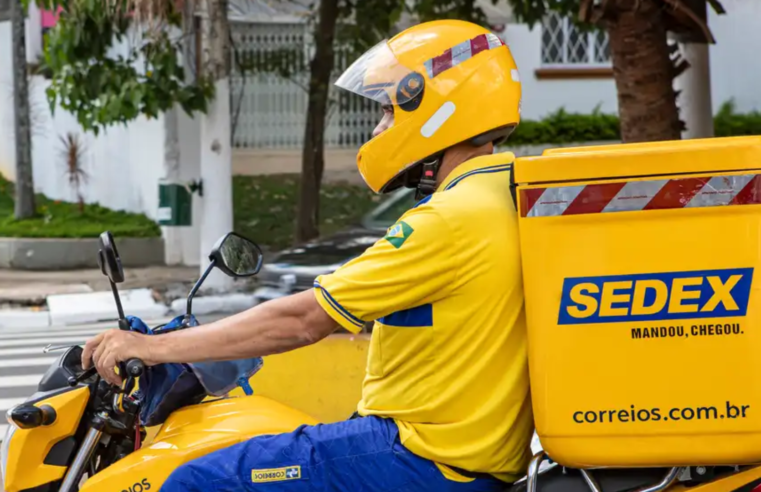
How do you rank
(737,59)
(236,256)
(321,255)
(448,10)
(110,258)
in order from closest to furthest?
(110,258) → (236,256) → (321,255) → (448,10) → (737,59)

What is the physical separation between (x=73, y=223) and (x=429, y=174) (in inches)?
539

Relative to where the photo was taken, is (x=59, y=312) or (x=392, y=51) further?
(x=59, y=312)

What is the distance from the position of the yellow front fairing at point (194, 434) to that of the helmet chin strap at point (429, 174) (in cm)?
62

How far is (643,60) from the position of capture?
824cm

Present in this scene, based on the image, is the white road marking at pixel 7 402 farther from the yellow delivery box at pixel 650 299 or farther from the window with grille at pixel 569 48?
the window with grille at pixel 569 48

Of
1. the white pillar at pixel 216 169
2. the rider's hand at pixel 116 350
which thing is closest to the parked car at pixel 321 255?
the white pillar at pixel 216 169

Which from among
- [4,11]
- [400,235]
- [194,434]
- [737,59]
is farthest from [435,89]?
[737,59]

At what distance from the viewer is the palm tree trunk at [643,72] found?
8.16m

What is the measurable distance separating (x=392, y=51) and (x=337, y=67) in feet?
44.0

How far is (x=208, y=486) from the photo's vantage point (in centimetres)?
232

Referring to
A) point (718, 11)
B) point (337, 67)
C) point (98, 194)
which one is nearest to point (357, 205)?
point (337, 67)

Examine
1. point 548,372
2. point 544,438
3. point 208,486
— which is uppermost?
point 548,372

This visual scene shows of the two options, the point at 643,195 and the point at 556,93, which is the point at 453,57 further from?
the point at 556,93

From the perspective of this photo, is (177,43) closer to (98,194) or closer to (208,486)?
(98,194)
